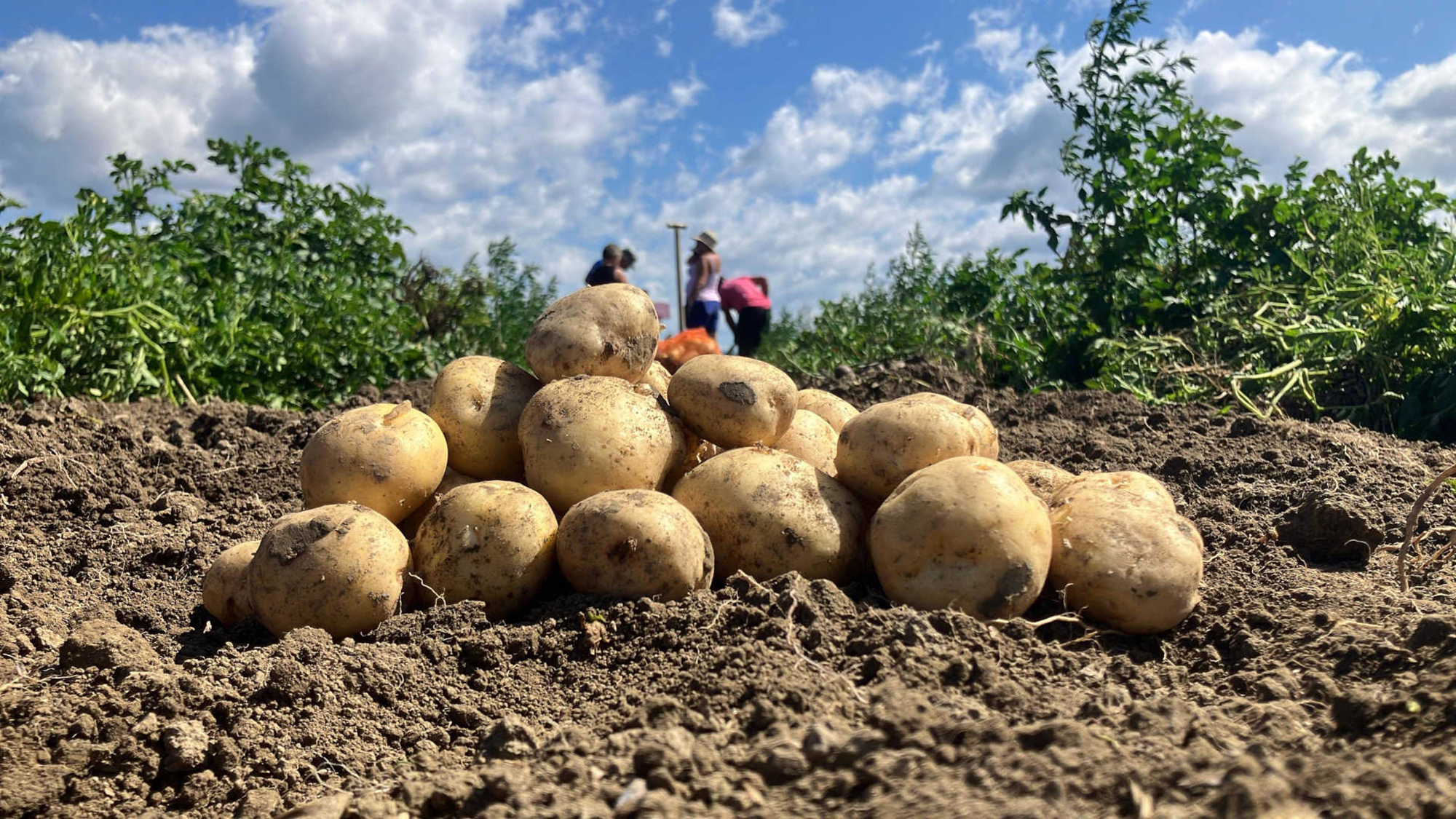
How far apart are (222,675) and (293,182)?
22.2ft

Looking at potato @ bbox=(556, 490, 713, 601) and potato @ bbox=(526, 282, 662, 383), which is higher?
potato @ bbox=(526, 282, 662, 383)

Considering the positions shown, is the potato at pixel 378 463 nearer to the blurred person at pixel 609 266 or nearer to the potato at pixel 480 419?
the potato at pixel 480 419

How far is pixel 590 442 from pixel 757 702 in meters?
1.18

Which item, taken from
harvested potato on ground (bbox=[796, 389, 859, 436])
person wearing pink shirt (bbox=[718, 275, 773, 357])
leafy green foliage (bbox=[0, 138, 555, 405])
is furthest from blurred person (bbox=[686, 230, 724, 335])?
harvested potato on ground (bbox=[796, 389, 859, 436])

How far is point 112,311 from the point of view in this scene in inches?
237

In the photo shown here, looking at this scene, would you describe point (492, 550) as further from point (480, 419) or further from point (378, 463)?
point (480, 419)

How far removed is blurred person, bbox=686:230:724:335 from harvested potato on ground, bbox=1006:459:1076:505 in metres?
9.24

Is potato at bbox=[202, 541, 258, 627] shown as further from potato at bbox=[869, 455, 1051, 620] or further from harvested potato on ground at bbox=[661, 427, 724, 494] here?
potato at bbox=[869, 455, 1051, 620]

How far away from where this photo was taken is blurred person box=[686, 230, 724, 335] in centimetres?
1242

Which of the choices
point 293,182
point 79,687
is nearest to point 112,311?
point 293,182

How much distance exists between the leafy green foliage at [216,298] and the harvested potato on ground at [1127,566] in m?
5.48

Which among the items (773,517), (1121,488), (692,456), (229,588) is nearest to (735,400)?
(692,456)

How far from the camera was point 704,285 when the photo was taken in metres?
12.4

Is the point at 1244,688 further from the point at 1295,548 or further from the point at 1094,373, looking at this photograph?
the point at 1094,373
